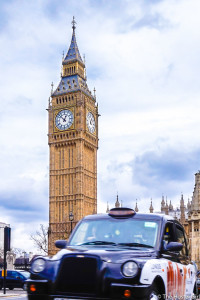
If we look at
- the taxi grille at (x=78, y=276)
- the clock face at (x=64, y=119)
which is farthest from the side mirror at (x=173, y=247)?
the clock face at (x=64, y=119)

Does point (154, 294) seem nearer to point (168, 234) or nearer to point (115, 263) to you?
point (115, 263)

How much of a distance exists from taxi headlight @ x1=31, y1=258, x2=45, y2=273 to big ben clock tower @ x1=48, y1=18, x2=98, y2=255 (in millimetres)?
78056

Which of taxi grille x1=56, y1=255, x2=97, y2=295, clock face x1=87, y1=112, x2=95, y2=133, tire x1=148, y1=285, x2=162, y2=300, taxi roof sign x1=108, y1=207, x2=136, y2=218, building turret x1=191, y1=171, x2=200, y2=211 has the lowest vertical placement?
tire x1=148, y1=285, x2=162, y2=300

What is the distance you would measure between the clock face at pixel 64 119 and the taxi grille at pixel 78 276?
269 ft

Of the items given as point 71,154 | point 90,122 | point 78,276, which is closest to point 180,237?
point 78,276

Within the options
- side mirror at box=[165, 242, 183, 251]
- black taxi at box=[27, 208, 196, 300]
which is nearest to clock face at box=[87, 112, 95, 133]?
black taxi at box=[27, 208, 196, 300]

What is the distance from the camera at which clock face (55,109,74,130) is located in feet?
291

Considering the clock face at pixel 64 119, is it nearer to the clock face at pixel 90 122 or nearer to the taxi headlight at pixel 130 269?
the clock face at pixel 90 122

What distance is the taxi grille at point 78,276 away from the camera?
20.9 ft

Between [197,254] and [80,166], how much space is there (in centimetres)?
2600

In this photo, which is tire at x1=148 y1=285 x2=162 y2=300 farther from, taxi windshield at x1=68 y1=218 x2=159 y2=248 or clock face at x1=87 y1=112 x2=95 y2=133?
clock face at x1=87 y1=112 x2=95 y2=133

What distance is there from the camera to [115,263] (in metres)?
6.43

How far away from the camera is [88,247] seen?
7188 mm

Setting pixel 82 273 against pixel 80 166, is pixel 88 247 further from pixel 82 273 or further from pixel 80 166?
pixel 80 166
